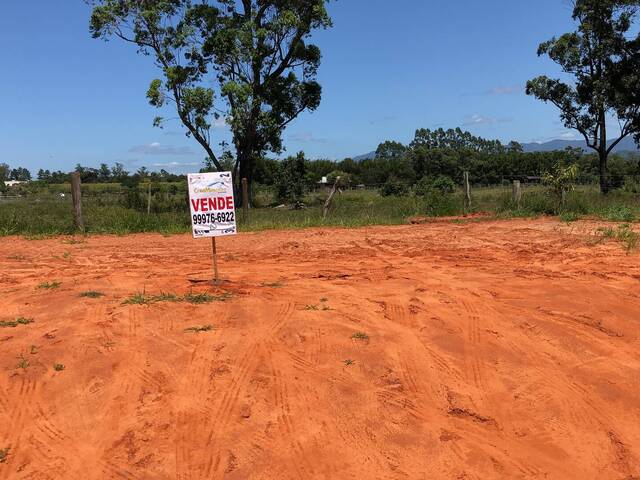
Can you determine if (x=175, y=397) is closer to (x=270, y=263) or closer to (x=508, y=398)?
(x=508, y=398)

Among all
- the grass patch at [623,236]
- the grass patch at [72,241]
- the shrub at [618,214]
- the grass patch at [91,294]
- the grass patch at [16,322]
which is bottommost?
the grass patch at [16,322]

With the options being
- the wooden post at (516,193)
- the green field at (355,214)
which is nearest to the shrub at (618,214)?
the green field at (355,214)

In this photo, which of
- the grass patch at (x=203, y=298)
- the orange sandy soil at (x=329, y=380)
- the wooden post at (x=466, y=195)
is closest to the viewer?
the orange sandy soil at (x=329, y=380)

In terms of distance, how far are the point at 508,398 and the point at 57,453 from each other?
333cm

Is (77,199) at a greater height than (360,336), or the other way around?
(77,199)

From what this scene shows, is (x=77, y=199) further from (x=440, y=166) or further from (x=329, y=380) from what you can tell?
(x=440, y=166)

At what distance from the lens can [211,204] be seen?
264 inches

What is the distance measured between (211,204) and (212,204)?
1 cm

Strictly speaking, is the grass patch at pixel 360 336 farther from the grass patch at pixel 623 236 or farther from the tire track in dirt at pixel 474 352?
the grass patch at pixel 623 236

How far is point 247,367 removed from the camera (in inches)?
185

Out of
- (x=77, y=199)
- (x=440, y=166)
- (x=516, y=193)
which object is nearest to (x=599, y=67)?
(x=516, y=193)

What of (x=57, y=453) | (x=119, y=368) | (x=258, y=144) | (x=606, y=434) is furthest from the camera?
(x=258, y=144)

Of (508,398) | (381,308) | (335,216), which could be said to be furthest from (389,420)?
(335,216)

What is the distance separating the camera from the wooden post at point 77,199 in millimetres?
14008
